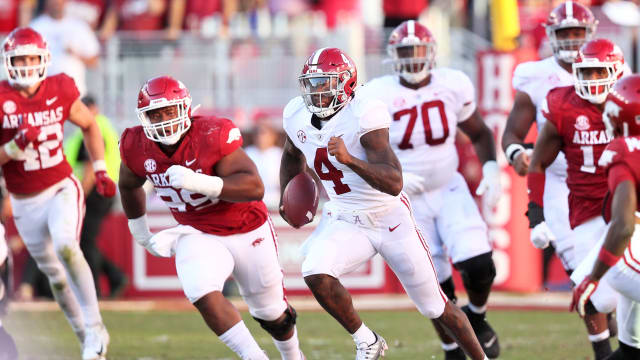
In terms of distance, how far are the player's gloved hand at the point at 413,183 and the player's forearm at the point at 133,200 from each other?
→ 5.11 feet

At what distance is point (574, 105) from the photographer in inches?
234

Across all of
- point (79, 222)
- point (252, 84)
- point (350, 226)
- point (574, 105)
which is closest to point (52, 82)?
point (79, 222)

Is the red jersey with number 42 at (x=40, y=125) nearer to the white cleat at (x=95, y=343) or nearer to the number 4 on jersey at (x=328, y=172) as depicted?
the white cleat at (x=95, y=343)

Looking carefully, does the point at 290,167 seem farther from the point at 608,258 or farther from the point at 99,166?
the point at 608,258

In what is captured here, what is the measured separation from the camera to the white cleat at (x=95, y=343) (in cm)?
637

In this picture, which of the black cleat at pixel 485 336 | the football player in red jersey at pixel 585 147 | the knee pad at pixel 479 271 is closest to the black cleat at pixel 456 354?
the black cleat at pixel 485 336

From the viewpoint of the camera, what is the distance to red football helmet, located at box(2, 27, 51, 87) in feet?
21.5

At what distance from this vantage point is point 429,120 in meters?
6.50

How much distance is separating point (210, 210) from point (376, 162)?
3.03ft

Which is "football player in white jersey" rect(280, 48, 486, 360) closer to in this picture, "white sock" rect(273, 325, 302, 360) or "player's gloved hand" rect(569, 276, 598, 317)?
"white sock" rect(273, 325, 302, 360)

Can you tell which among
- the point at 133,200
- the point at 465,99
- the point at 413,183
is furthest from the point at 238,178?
the point at 465,99

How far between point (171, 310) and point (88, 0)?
162 inches

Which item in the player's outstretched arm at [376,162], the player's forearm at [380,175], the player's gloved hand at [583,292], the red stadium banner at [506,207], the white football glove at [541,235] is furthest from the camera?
the red stadium banner at [506,207]

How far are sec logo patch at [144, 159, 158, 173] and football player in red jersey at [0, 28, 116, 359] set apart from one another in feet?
3.94
